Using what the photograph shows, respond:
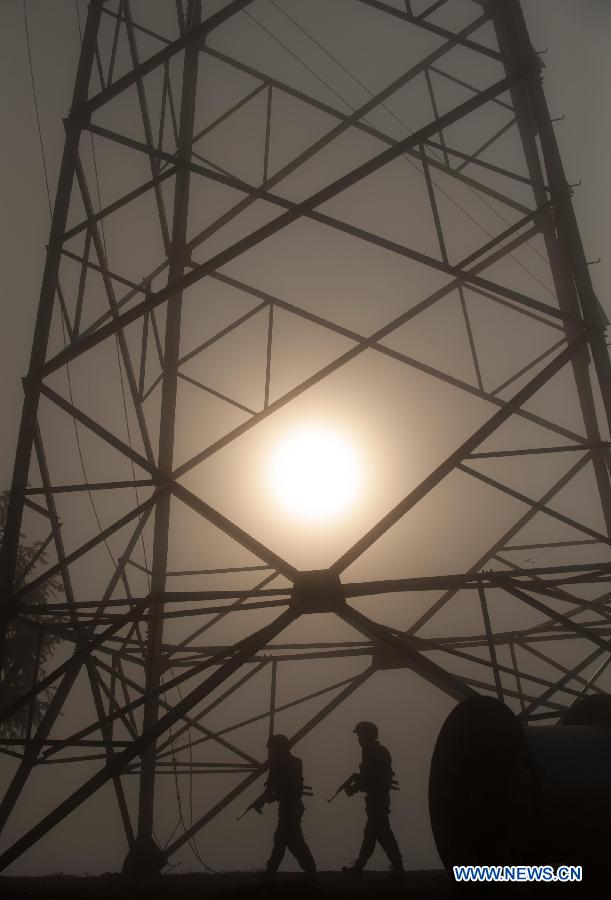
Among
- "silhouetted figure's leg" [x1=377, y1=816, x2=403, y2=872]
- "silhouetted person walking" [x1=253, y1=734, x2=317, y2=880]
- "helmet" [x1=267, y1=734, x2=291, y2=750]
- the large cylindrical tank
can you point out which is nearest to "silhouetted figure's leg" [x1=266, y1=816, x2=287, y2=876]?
"silhouetted person walking" [x1=253, y1=734, x2=317, y2=880]

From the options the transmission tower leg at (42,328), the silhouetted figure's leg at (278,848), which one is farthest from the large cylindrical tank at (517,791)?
the transmission tower leg at (42,328)

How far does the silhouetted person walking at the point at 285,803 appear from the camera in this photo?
7009mm

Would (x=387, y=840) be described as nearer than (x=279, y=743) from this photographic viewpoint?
Yes

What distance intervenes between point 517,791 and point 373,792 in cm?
319

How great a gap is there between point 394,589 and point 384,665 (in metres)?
2.96

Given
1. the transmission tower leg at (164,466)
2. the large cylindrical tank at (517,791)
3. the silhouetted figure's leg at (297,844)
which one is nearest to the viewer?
the large cylindrical tank at (517,791)

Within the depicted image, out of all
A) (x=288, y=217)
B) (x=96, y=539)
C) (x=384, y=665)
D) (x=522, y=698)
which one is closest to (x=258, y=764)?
(x=384, y=665)

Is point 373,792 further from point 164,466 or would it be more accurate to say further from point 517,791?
point 164,466

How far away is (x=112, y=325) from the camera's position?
6.95 m

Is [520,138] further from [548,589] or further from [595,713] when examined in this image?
[595,713]

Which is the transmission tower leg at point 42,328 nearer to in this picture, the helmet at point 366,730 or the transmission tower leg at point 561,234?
the helmet at point 366,730

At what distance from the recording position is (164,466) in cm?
736

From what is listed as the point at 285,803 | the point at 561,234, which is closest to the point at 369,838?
the point at 285,803

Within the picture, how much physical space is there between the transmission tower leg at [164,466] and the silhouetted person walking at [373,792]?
1.86 m
